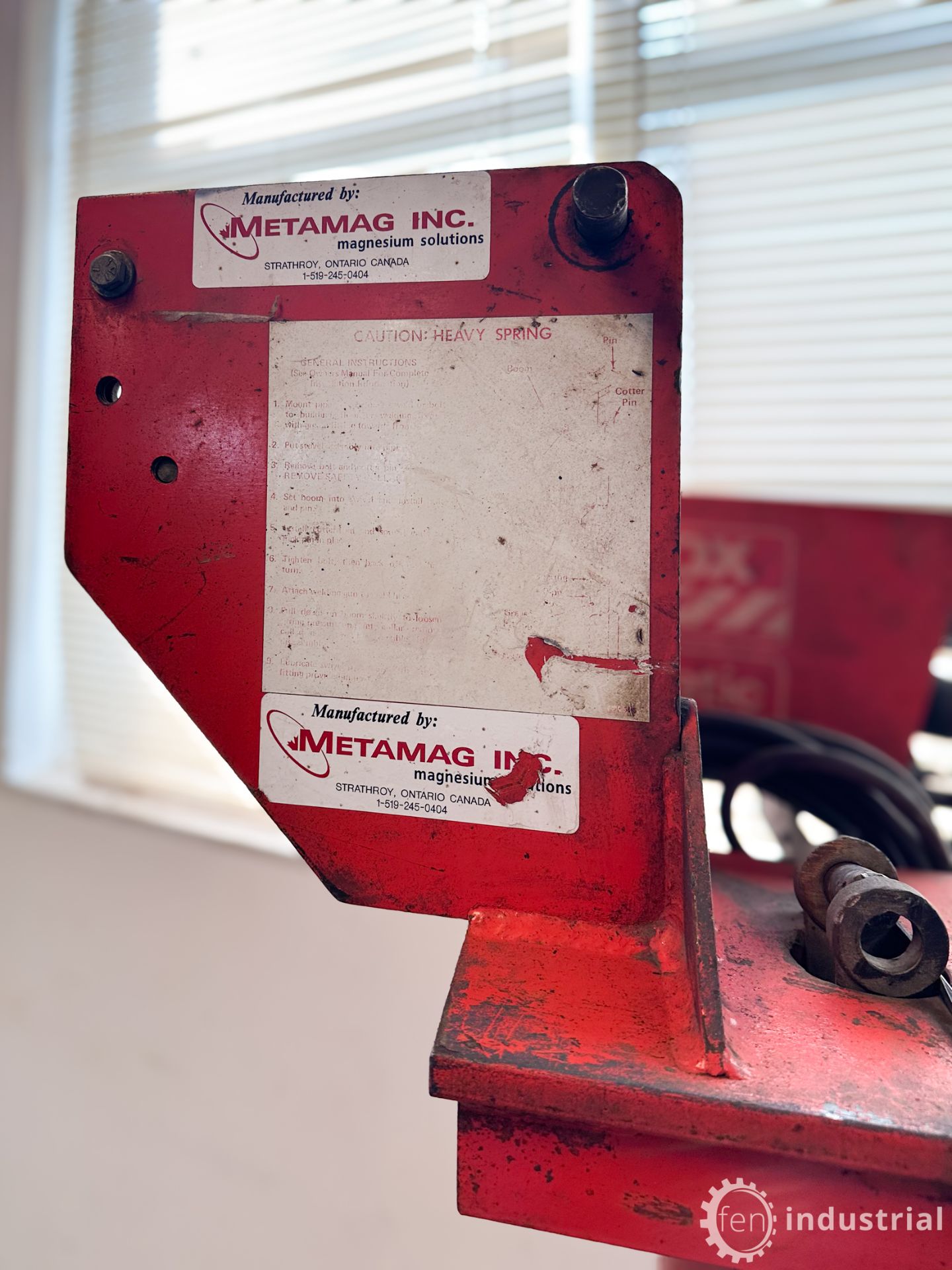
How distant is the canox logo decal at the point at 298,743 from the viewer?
24.0 inches

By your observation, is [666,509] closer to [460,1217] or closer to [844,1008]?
[844,1008]

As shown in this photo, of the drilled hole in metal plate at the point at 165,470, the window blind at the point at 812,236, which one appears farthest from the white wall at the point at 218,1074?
the window blind at the point at 812,236

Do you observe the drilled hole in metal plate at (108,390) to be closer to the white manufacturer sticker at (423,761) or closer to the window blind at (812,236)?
the white manufacturer sticker at (423,761)

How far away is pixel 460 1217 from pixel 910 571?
125 cm

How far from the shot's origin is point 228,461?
2.02ft

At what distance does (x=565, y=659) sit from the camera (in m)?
0.56

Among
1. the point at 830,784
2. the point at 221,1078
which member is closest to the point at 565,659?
the point at 830,784

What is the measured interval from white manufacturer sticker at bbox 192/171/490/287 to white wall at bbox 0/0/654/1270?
41.1 inches

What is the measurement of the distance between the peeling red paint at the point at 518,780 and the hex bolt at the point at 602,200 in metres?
0.37

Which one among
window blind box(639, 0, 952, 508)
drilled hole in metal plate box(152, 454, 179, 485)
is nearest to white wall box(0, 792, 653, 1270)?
drilled hole in metal plate box(152, 454, 179, 485)

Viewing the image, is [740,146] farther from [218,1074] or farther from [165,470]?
[218,1074]

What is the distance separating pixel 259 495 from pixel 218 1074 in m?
1.23

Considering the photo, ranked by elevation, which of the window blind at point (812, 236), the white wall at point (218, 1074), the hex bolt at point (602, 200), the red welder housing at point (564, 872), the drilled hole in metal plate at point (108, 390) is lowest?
the white wall at point (218, 1074)

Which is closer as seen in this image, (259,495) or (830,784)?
(259,495)
